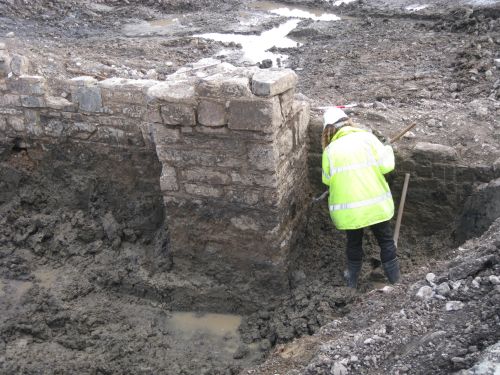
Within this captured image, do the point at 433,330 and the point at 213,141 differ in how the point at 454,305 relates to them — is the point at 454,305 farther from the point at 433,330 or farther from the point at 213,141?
the point at 213,141

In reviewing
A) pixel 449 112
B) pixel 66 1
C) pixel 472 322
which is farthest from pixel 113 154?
pixel 66 1

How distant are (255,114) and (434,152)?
191 cm

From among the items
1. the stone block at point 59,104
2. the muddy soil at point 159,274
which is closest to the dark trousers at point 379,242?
the muddy soil at point 159,274

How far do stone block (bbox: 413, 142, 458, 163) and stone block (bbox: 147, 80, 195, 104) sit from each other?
7.47 feet

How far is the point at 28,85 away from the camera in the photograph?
241 inches

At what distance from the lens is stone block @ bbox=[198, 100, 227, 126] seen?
4703 millimetres

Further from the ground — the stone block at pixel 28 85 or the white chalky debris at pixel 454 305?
the stone block at pixel 28 85

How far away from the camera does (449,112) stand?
6148 millimetres

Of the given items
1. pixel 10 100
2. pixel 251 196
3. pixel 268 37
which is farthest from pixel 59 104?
pixel 268 37

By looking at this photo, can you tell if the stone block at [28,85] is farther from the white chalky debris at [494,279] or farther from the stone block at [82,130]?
the white chalky debris at [494,279]

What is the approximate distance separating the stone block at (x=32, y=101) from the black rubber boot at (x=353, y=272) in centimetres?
375

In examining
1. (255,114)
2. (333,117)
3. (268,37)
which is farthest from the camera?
(268,37)

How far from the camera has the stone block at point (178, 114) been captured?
4.81 meters

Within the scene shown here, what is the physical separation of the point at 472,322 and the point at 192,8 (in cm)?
1554
